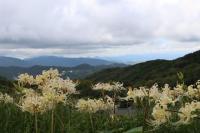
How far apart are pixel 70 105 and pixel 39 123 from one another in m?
1.83

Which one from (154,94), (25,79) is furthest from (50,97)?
(25,79)

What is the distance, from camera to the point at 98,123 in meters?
13.4

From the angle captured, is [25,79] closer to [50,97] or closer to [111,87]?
[111,87]

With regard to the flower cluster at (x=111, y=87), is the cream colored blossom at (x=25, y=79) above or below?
above

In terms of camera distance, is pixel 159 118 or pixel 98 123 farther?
pixel 98 123

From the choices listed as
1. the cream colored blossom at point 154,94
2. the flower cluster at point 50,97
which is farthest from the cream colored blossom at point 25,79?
the cream colored blossom at point 154,94

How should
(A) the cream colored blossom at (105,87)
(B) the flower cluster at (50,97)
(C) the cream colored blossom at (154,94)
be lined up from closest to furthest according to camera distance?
1. (B) the flower cluster at (50,97)
2. (C) the cream colored blossom at (154,94)
3. (A) the cream colored blossom at (105,87)

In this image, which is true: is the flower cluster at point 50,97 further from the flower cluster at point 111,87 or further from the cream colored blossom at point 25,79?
the flower cluster at point 111,87

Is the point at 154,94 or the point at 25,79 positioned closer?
the point at 154,94

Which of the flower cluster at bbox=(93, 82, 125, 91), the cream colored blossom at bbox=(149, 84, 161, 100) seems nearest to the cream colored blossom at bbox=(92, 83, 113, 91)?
the flower cluster at bbox=(93, 82, 125, 91)

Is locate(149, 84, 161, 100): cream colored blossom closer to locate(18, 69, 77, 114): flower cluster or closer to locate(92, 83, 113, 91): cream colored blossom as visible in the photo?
locate(18, 69, 77, 114): flower cluster

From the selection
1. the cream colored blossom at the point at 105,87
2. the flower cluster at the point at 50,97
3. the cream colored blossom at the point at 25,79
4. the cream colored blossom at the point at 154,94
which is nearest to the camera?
the flower cluster at the point at 50,97

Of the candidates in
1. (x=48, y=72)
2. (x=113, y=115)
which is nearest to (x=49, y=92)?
(x=48, y=72)

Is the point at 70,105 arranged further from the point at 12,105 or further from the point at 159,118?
the point at 159,118
